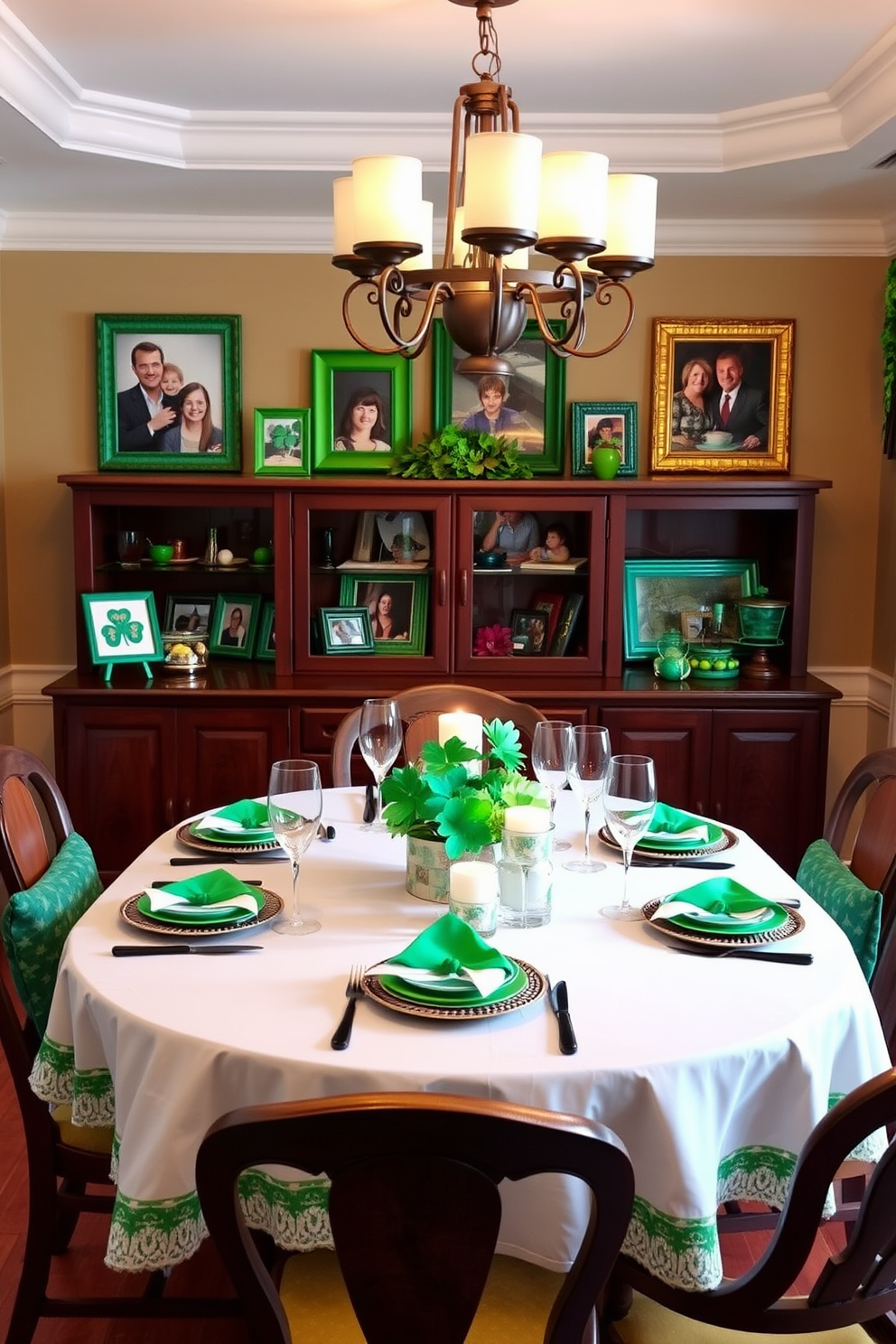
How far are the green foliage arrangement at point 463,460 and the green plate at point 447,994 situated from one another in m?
2.61

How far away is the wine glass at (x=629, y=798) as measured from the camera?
2.04m

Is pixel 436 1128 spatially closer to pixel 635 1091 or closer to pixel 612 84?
pixel 635 1091

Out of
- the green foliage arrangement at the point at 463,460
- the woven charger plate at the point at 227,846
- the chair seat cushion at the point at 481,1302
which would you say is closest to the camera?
the chair seat cushion at the point at 481,1302

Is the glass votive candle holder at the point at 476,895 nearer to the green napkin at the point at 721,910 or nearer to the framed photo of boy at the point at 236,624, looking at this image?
the green napkin at the point at 721,910

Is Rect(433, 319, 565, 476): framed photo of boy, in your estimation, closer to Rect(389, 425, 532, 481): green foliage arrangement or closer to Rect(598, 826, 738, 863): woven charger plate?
Rect(389, 425, 532, 481): green foliage arrangement

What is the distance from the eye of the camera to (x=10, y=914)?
207cm

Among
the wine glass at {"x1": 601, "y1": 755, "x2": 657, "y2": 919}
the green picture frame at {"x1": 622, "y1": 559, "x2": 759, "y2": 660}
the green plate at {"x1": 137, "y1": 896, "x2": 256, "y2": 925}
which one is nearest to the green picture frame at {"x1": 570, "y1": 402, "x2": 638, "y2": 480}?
the green picture frame at {"x1": 622, "y1": 559, "x2": 759, "y2": 660}

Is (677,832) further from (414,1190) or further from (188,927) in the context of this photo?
(414,1190)

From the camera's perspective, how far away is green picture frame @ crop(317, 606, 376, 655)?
4.25m

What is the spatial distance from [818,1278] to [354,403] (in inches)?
132

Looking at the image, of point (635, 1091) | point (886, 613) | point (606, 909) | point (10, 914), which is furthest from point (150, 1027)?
point (886, 613)

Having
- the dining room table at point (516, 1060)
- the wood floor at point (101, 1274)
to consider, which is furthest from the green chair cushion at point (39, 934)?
the wood floor at point (101, 1274)

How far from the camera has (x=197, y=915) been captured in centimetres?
200

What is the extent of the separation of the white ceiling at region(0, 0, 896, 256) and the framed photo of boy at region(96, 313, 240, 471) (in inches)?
11.5
